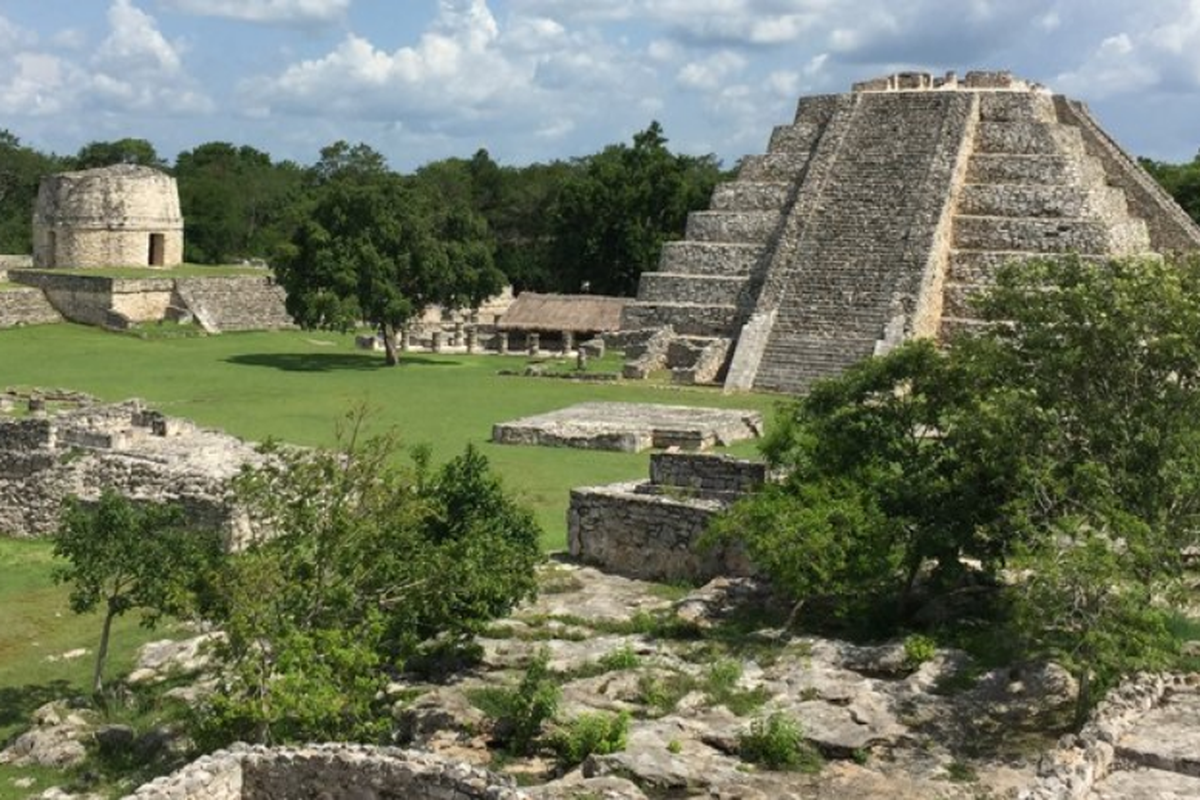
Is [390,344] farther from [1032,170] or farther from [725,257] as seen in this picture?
[1032,170]

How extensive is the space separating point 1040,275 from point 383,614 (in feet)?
26.7

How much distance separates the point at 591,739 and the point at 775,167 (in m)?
38.0

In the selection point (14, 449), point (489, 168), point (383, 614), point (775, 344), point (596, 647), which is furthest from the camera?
point (489, 168)

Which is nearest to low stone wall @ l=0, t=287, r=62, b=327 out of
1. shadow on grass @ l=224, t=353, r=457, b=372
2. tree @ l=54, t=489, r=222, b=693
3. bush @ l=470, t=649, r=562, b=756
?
shadow on grass @ l=224, t=353, r=457, b=372

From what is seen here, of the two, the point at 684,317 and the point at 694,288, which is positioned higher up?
the point at 694,288

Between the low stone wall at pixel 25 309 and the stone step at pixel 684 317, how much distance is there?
22696 mm

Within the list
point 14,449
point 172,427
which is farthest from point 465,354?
point 14,449

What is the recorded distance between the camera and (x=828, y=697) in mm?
12789

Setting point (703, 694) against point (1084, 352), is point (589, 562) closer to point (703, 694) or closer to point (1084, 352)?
point (703, 694)

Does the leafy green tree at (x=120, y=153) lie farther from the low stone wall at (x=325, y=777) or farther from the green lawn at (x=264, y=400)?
the low stone wall at (x=325, y=777)

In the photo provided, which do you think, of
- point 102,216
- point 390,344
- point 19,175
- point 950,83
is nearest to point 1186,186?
point 950,83

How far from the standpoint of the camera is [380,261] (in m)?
41.2

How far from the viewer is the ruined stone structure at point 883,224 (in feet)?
130

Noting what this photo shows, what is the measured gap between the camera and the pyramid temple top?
151 ft
